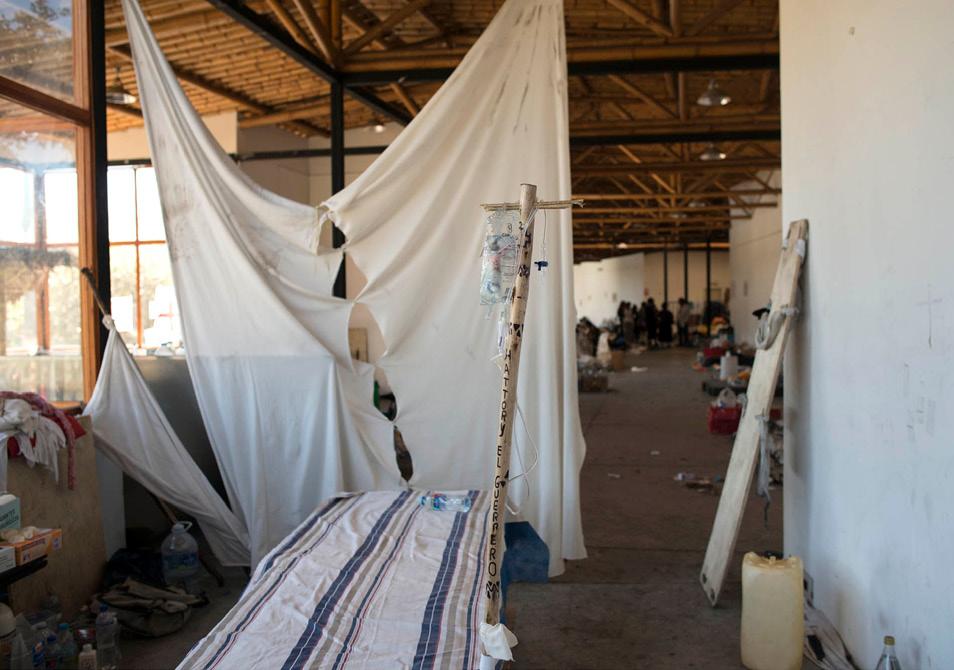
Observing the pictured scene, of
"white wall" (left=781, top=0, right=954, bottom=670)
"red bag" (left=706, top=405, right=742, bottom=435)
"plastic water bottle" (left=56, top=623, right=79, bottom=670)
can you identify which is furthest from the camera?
"red bag" (left=706, top=405, right=742, bottom=435)

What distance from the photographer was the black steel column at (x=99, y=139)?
4.40 m

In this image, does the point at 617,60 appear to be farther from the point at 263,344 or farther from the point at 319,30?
the point at 263,344

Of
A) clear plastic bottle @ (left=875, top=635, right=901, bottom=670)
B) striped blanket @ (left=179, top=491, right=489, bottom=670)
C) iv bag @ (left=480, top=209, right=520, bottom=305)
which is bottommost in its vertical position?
clear plastic bottle @ (left=875, top=635, right=901, bottom=670)

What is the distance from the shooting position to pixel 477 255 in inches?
178

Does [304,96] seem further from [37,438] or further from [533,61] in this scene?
[37,438]

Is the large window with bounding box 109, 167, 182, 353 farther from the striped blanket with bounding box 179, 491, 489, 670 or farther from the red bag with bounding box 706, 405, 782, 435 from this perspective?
the striped blanket with bounding box 179, 491, 489, 670

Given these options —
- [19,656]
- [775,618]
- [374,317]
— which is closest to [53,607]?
[19,656]

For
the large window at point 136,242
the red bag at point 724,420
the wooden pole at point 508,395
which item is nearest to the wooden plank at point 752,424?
the wooden pole at point 508,395

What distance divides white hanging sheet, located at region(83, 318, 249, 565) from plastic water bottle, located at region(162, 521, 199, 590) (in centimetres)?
15

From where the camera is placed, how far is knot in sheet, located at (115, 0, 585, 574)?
448 centimetres

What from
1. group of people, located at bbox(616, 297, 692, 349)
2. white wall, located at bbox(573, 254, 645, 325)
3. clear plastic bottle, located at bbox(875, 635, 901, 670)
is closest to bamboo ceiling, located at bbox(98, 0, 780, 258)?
clear plastic bottle, located at bbox(875, 635, 901, 670)

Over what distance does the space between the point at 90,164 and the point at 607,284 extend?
33830mm

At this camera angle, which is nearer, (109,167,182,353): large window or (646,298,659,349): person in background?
(109,167,182,353): large window

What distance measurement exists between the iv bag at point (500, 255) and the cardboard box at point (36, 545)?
2.16 m
